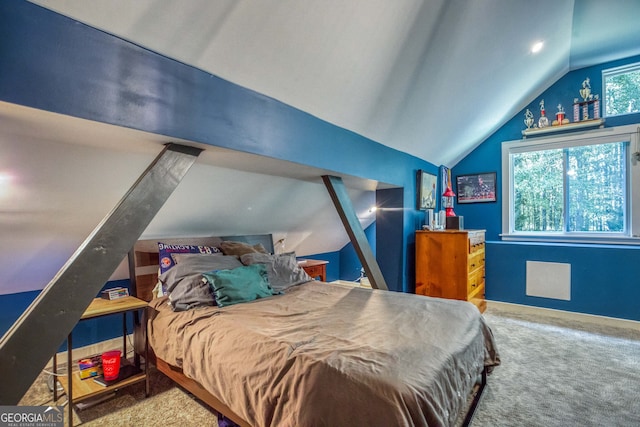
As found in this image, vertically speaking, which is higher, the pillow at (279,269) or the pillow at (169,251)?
the pillow at (169,251)

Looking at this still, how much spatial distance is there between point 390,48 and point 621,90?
356cm

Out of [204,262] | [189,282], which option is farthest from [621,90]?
[189,282]

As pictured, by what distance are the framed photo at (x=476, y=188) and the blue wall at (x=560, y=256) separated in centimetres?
8

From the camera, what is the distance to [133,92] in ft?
4.76

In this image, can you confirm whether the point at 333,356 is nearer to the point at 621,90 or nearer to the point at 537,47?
the point at 537,47

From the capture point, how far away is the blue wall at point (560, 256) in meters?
3.45

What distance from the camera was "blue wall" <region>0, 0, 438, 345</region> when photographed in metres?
1.16

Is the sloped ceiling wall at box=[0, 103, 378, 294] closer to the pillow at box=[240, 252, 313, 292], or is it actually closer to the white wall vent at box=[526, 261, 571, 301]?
the pillow at box=[240, 252, 313, 292]

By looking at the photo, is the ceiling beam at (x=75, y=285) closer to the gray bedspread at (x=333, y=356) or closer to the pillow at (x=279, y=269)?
the gray bedspread at (x=333, y=356)

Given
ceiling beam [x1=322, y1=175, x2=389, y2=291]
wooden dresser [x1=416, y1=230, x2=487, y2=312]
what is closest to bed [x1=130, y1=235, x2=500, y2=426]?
ceiling beam [x1=322, y1=175, x2=389, y2=291]

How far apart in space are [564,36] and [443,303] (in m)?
3.10

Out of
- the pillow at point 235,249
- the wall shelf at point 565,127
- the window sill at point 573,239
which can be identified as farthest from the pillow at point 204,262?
the wall shelf at point 565,127

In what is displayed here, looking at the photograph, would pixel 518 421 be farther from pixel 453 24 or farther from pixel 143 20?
pixel 143 20

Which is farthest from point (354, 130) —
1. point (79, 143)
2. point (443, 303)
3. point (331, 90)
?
point (79, 143)
